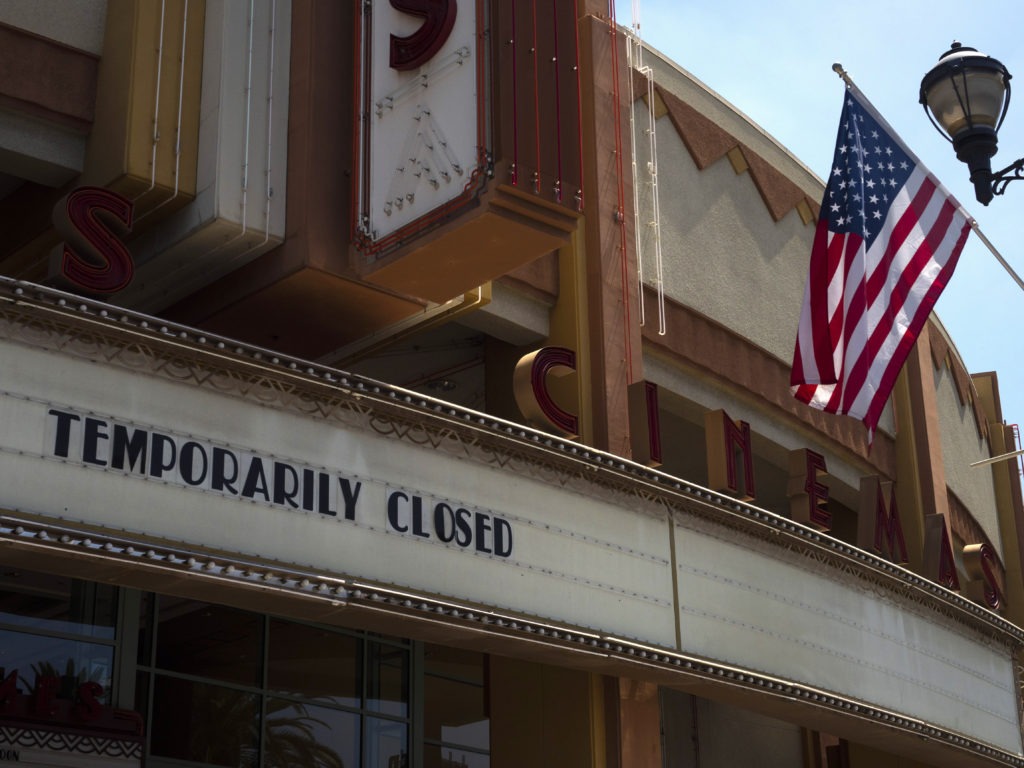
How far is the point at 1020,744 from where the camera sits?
20.3 meters

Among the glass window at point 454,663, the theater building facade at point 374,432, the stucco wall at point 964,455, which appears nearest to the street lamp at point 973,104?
the theater building facade at point 374,432

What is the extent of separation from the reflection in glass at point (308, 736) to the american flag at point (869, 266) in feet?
19.0

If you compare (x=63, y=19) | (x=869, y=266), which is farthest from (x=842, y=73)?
(x=63, y=19)

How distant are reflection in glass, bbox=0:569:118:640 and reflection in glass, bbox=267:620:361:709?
208cm

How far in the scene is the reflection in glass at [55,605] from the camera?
43.4 ft

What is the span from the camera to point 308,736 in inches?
595

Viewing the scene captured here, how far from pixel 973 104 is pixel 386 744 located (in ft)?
27.9

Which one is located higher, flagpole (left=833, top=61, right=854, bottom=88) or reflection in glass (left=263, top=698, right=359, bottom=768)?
flagpole (left=833, top=61, right=854, bottom=88)

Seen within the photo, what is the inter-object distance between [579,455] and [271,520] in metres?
3.60

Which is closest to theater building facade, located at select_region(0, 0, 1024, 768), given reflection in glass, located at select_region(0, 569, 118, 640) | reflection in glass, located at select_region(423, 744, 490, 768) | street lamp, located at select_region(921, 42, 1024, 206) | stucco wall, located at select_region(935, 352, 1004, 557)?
reflection in glass, located at select_region(0, 569, 118, 640)

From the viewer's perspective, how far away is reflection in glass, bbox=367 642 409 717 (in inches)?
628

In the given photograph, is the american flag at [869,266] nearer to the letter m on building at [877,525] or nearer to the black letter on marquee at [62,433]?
the letter m on building at [877,525]

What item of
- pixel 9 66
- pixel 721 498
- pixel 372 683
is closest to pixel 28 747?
pixel 372 683

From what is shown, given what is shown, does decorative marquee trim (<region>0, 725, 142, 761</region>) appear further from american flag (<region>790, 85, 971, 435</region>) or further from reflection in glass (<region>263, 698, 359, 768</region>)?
american flag (<region>790, 85, 971, 435</region>)
